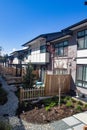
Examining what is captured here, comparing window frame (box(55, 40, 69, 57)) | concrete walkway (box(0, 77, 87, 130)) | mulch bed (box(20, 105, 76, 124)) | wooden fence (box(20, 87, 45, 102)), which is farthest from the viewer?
window frame (box(55, 40, 69, 57))

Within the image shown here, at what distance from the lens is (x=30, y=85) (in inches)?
648

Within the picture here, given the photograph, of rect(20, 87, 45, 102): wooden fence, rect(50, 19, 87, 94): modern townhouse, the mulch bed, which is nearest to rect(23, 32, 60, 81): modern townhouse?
rect(50, 19, 87, 94): modern townhouse

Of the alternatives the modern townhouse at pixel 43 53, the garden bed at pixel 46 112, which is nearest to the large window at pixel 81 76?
the garden bed at pixel 46 112

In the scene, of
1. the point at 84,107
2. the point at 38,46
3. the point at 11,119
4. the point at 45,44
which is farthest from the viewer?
the point at 38,46

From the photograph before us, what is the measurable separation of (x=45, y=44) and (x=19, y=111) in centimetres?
1244

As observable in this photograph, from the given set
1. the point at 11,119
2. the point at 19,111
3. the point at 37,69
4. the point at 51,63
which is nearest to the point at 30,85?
the point at 51,63

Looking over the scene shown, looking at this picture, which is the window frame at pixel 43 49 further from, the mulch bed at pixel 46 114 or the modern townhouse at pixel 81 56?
the mulch bed at pixel 46 114

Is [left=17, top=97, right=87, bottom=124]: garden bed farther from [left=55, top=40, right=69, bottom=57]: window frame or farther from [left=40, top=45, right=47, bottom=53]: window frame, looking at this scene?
[left=40, top=45, right=47, bottom=53]: window frame

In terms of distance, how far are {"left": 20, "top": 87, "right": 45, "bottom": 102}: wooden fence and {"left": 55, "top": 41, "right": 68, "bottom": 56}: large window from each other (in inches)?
216

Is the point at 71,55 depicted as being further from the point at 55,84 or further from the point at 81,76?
the point at 55,84

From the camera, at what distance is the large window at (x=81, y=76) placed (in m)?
A: 13.4

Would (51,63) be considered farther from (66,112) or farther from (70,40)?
(66,112)

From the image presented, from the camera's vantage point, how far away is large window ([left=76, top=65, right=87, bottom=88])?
44.1 ft

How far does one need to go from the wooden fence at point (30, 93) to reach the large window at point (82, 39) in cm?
544
